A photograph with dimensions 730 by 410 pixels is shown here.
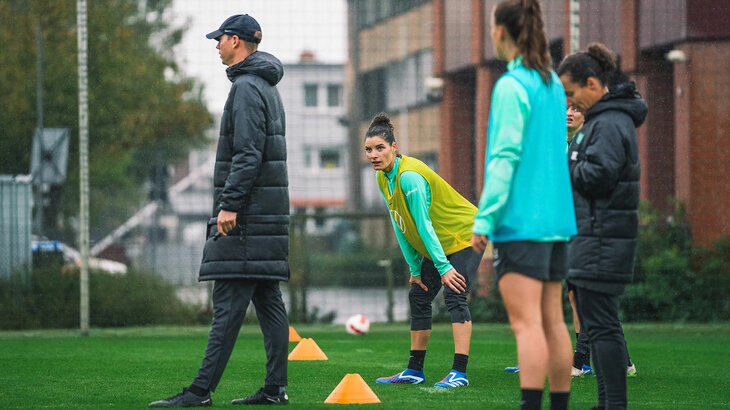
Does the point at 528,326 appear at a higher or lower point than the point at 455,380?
higher

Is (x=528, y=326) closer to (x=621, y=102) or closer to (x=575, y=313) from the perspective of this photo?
(x=621, y=102)

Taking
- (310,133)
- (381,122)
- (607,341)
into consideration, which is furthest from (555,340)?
(310,133)

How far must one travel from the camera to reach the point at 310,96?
41.5 feet

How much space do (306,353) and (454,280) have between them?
6.97ft

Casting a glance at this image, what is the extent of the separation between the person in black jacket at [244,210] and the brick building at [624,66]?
19.7ft

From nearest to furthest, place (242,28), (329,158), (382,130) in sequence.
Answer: (242,28)
(382,130)
(329,158)

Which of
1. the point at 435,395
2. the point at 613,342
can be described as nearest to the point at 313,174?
the point at 435,395

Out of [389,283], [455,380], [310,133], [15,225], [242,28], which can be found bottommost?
[455,380]

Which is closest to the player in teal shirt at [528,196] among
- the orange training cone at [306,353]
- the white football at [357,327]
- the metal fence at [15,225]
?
the orange training cone at [306,353]

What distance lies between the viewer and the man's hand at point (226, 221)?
5.21 metres

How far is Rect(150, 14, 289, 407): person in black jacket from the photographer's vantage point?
207 inches

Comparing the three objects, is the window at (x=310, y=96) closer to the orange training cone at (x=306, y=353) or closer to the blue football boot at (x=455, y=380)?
the orange training cone at (x=306, y=353)

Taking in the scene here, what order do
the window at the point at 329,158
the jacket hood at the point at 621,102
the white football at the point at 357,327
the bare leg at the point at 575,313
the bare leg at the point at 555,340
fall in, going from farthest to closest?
the window at the point at 329,158, the white football at the point at 357,327, the bare leg at the point at 575,313, the jacket hood at the point at 621,102, the bare leg at the point at 555,340

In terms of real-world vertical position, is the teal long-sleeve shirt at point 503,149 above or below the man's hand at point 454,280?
above
